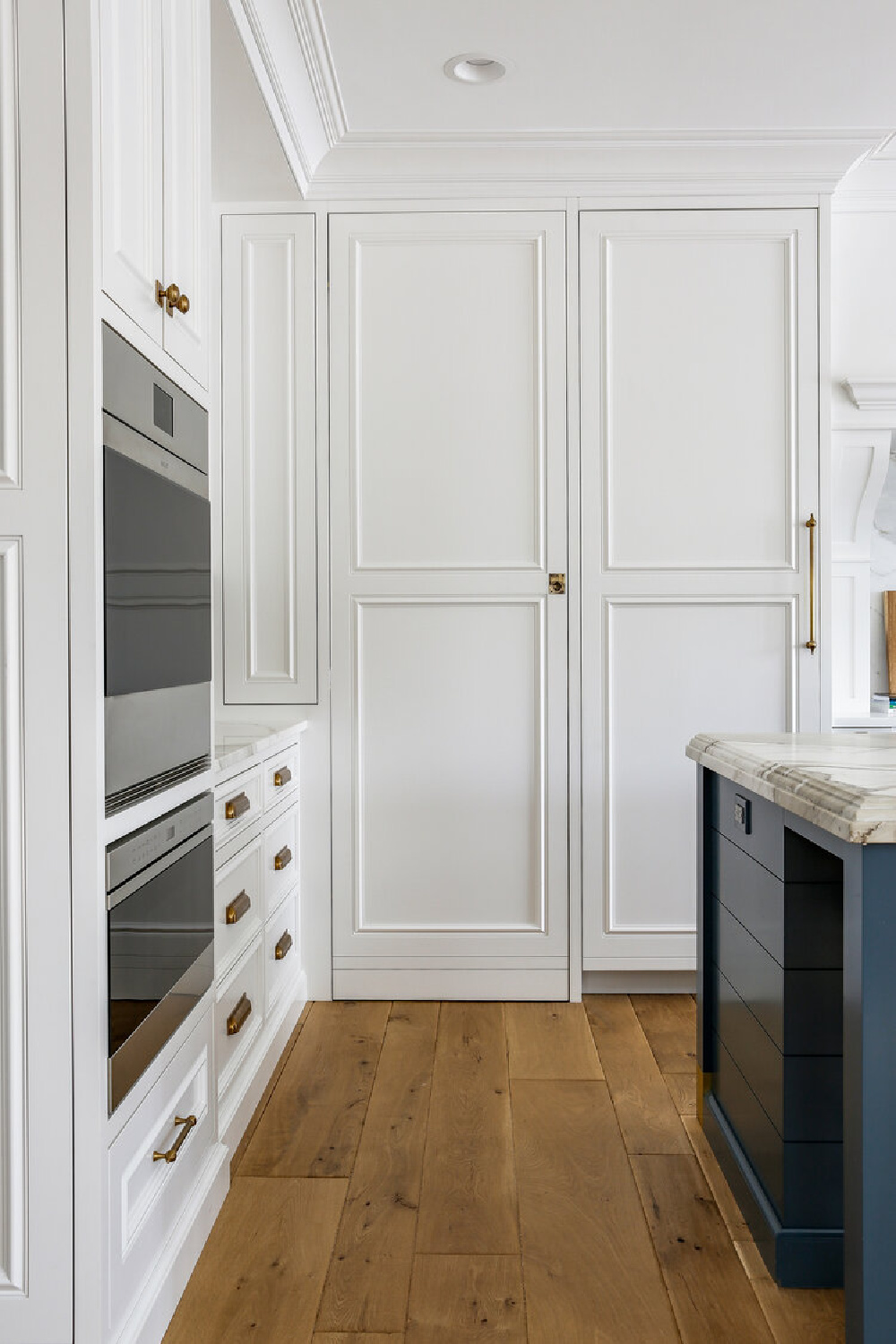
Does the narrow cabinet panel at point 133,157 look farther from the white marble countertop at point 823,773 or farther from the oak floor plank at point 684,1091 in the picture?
the oak floor plank at point 684,1091

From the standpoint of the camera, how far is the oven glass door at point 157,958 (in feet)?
4.60

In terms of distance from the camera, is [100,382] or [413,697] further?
[413,697]

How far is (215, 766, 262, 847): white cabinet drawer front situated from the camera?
6.88ft

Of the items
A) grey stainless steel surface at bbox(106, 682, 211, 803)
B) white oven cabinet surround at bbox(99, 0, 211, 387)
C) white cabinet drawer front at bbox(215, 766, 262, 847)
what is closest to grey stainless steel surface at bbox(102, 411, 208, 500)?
white oven cabinet surround at bbox(99, 0, 211, 387)

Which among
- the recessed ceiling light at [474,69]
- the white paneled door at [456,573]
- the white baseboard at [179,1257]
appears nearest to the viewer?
the white baseboard at [179,1257]

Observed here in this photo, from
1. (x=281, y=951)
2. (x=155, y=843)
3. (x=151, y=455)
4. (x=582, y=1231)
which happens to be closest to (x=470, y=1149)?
(x=582, y=1231)

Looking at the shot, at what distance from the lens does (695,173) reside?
3.09 meters

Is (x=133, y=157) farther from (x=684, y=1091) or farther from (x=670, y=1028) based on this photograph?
(x=670, y=1028)

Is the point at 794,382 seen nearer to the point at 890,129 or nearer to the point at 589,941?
the point at 890,129

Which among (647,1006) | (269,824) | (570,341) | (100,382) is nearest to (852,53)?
(570,341)

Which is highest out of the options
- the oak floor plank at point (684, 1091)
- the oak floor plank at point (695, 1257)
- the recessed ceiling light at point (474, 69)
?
the recessed ceiling light at point (474, 69)

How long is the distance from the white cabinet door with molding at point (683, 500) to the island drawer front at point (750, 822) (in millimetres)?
970

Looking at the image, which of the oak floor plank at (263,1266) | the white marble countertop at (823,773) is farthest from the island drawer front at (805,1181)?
the oak floor plank at (263,1266)

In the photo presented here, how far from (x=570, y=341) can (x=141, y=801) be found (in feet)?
7.10
